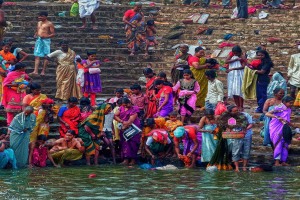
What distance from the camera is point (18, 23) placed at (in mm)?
27016

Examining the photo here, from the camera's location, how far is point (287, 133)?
20.0 meters

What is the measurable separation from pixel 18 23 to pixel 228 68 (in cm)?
641

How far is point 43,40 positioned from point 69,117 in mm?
4069

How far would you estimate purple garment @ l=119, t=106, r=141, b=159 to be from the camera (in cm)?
2064

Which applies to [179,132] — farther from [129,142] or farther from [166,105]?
[166,105]

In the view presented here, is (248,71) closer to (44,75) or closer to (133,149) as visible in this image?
(133,149)

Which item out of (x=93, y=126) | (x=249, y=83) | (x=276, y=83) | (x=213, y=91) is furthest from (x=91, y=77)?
(x=276, y=83)

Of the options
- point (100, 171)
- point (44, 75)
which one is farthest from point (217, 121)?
point (44, 75)

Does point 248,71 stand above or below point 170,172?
above

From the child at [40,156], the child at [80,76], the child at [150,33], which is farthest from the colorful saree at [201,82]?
the child at [40,156]

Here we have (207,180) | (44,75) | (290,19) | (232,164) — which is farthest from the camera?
(290,19)

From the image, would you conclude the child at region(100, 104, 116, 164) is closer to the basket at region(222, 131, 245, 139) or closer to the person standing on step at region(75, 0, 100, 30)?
the basket at region(222, 131, 245, 139)

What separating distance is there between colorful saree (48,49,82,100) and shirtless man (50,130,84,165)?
2.68 m

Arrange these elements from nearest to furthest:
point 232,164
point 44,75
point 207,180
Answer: point 207,180, point 232,164, point 44,75
